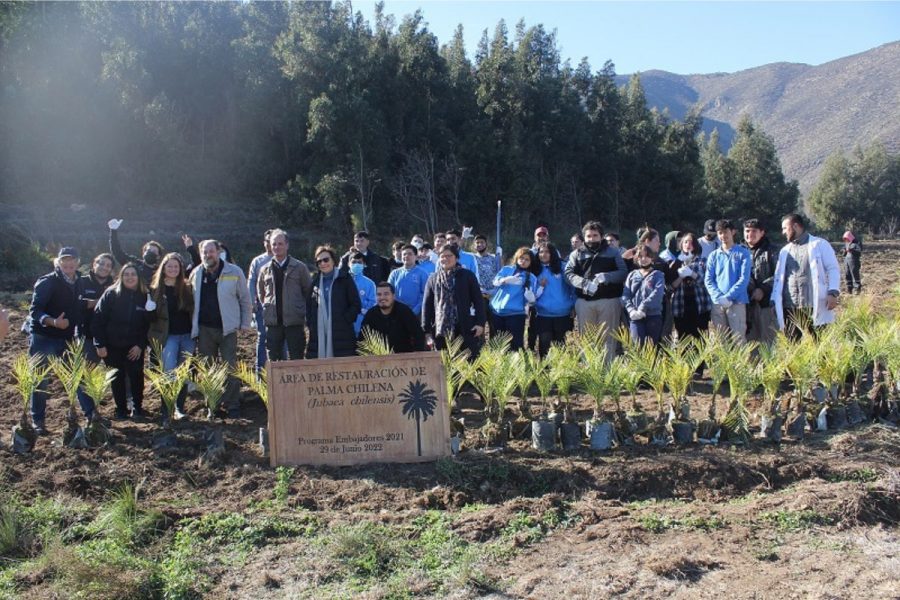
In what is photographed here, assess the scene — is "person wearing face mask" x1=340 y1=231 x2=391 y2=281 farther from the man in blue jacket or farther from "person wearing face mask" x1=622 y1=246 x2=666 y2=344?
the man in blue jacket

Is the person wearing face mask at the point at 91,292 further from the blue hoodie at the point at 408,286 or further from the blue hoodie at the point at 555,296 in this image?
the blue hoodie at the point at 555,296

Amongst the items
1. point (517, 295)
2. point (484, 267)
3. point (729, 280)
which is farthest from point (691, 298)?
point (484, 267)

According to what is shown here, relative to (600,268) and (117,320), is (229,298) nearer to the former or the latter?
(117,320)

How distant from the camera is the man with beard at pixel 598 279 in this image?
775 cm

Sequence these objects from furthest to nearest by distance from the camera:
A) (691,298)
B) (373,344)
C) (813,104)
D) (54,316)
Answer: (813,104) → (691,298) → (54,316) → (373,344)

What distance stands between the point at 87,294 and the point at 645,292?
572 cm

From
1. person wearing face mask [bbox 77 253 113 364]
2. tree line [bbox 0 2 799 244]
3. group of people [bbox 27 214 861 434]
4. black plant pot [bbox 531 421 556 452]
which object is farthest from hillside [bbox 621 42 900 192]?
black plant pot [bbox 531 421 556 452]

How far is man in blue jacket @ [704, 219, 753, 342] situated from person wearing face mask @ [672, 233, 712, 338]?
238mm

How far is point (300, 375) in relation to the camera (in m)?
Result: 5.66

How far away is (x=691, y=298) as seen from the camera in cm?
830

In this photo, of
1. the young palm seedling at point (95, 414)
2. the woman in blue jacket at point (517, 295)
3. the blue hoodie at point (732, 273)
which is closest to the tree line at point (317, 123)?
the woman in blue jacket at point (517, 295)

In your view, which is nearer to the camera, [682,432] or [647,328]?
[682,432]

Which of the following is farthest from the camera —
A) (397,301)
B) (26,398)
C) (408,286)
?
(408,286)

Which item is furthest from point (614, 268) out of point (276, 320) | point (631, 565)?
point (631, 565)
